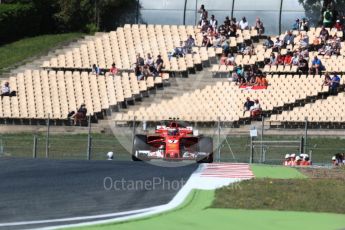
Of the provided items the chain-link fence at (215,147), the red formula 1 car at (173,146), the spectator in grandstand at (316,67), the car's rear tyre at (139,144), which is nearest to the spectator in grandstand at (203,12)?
the spectator in grandstand at (316,67)

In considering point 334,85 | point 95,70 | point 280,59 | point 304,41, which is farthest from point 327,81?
point 95,70

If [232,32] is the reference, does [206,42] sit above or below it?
below

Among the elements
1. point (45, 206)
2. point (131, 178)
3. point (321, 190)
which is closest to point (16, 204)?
point (45, 206)

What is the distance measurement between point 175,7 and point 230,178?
28.7 m

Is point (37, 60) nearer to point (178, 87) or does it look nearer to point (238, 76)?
point (178, 87)

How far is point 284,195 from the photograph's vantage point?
14.8m

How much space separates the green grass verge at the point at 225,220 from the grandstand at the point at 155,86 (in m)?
18.6

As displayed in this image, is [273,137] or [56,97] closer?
[273,137]

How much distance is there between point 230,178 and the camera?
17.1 m

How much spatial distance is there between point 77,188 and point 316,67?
22792 mm

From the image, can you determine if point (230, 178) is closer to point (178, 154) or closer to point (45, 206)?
point (45, 206)

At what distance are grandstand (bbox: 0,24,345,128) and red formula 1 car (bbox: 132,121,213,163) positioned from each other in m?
7.99

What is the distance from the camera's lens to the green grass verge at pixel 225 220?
1176 centimetres

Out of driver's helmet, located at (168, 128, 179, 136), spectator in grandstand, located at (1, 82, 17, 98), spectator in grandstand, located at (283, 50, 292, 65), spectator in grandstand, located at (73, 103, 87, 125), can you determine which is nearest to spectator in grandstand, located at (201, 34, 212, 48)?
spectator in grandstand, located at (283, 50, 292, 65)
